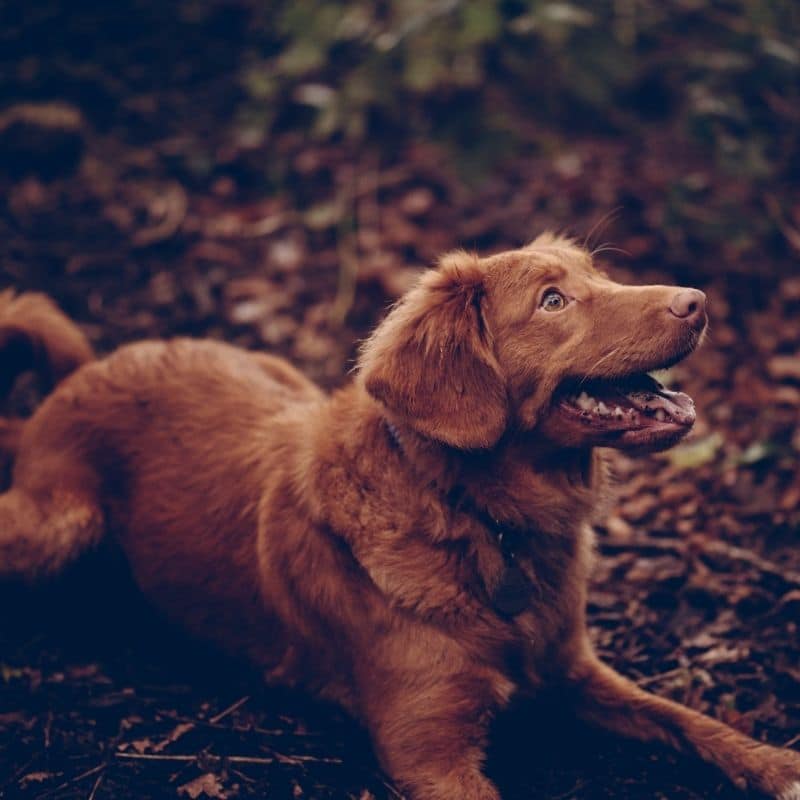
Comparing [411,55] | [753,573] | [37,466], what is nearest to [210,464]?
[37,466]

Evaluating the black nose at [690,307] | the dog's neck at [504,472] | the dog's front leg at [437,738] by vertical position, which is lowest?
the dog's front leg at [437,738]

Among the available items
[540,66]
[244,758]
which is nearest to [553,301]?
[244,758]

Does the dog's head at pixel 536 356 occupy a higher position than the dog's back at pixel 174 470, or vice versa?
the dog's head at pixel 536 356

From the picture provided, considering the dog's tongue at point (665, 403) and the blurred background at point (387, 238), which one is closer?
the dog's tongue at point (665, 403)

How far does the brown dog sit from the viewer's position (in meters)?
3.06

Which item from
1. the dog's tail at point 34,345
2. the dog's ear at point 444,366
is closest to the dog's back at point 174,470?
the dog's tail at point 34,345

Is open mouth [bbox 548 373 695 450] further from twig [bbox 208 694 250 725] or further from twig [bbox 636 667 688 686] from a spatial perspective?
twig [bbox 208 694 250 725]

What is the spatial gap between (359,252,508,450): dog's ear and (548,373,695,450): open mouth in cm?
20

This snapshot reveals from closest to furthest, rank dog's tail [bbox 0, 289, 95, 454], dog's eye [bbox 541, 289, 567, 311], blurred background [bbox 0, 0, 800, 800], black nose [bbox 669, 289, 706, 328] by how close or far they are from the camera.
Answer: black nose [bbox 669, 289, 706, 328] < dog's eye [bbox 541, 289, 567, 311] < blurred background [bbox 0, 0, 800, 800] < dog's tail [bbox 0, 289, 95, 454]

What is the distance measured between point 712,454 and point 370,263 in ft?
8.31

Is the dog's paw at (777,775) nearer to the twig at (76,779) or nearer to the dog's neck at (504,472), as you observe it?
the dog's neck at (504,472)

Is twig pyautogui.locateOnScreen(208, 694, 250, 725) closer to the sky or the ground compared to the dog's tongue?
closer to the ground

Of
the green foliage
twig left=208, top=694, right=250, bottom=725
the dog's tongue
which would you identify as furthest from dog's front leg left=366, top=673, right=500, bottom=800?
the green foliage

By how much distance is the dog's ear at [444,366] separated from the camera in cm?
303
